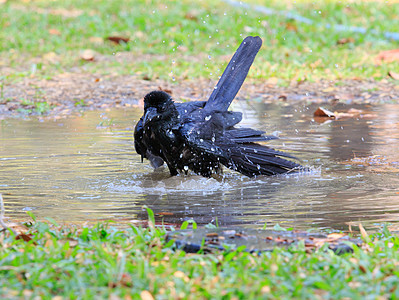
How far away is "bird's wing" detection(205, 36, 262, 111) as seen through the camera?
294 inches

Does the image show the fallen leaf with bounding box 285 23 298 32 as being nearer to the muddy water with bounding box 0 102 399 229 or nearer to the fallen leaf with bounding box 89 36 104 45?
the fallen leaf with bounding box 89 36 104 45

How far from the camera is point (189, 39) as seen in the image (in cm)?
1588

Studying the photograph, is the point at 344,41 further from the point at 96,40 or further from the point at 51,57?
the point at 51,57

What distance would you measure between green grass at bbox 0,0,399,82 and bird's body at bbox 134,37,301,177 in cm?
578

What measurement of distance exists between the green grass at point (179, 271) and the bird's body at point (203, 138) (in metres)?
2.35

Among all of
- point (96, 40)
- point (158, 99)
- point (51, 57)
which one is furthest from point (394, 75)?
point (158, 99)

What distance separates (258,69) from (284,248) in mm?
9868

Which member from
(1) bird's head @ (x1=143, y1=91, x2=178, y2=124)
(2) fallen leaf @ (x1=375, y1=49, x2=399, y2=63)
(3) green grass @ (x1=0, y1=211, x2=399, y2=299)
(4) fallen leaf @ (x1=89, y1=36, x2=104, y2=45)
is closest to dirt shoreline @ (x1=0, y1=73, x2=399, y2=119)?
(2) fallen leaf @ (x1=375, y1=49, x2=399, y2=63)

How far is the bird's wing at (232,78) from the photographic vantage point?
7461mm

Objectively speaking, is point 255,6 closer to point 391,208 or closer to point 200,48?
point 200,48

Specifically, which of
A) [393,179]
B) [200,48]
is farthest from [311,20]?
[393,179]

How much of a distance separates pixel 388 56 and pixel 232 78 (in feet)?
25.4

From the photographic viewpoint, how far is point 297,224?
5211 mm

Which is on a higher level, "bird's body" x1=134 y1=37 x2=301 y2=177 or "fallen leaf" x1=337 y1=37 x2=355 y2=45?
"fallen leaf" x1=337 y1=37 x2=355 y2=45
